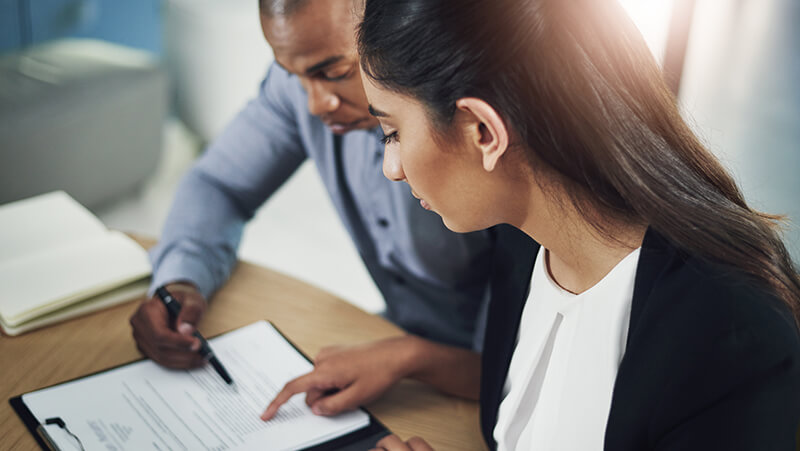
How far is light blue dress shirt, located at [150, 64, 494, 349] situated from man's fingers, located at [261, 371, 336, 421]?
A: 33 centimetres

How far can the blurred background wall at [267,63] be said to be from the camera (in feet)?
5.81

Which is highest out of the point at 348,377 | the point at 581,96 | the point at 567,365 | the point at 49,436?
the point at 581,96

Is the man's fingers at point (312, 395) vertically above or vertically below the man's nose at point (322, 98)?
below

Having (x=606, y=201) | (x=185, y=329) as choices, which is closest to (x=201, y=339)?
(x=185, y=329)

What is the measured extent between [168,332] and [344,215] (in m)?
0.51

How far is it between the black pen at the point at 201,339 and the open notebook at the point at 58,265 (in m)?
0.11

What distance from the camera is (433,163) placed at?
2.39ft

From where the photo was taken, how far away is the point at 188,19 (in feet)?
9.91

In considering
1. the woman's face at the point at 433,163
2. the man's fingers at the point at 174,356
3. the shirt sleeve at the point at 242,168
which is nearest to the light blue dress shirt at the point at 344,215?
the shirt sleeve at the point at 242,168

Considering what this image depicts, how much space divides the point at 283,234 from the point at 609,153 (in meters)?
2.33

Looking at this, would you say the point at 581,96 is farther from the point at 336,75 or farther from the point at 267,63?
the point at 267,63

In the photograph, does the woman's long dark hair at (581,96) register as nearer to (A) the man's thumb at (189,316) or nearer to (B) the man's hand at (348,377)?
(B) the man's hand at (348,377)

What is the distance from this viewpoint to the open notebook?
43.0 inches

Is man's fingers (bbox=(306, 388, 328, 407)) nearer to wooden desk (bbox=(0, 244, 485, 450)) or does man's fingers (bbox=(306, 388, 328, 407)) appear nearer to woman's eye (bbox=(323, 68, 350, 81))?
wooden desk (bbox=(0, 244, 485, 450))
